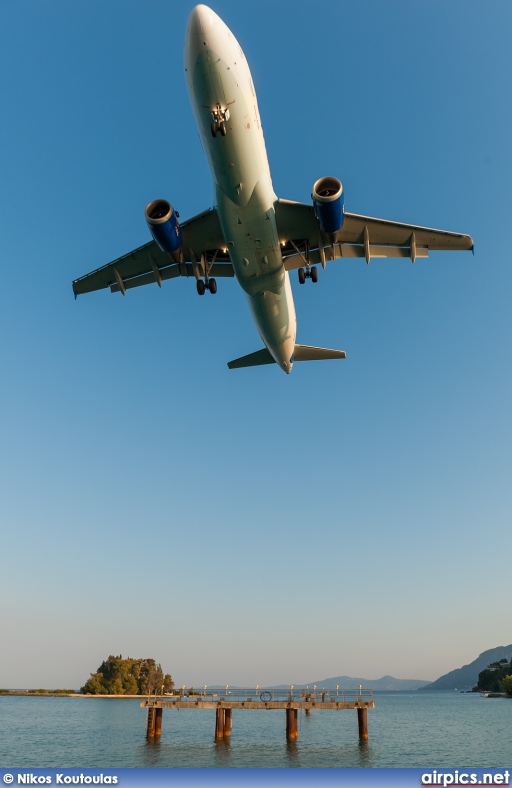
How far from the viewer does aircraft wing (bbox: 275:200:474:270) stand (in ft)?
81.0

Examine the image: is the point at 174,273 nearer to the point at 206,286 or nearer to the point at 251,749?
the point at 206,286

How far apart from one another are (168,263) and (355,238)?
354 inches

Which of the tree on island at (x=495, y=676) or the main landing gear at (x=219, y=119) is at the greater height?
the main landing gear at (x=219, y=119)

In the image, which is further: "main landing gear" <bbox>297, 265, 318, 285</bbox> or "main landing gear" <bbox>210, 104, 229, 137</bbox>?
"main landing gear" <bbox>297, 265, 318, 285</bbox>

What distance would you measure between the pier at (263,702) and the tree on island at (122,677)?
9512cm

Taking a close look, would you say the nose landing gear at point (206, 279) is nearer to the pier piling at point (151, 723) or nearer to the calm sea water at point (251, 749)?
the calm sea water at point (251, 749)

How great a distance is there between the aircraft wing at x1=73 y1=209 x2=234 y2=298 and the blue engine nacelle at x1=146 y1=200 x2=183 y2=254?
7.12 ft

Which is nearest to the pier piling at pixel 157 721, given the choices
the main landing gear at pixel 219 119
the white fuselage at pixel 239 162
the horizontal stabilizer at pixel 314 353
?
the horizontal stabilizer at pixel 314 353

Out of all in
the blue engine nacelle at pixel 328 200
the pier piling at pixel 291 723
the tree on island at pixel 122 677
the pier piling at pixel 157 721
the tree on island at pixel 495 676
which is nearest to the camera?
the blue engine nacelle at pixel 328 200

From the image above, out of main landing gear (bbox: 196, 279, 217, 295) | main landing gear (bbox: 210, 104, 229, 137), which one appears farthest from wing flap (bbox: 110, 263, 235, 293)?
main landing gear (bbox: 210, 104, 229, 137)

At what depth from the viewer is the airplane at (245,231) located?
18.5m

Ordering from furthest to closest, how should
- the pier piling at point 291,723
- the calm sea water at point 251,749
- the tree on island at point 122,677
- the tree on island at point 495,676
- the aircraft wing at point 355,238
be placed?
the tree on island at point 495,676, the tree on island at point 122,677, the pier piling at point 291,723, the calm sea water at point 251,749, the aircraft wing at point 355,238

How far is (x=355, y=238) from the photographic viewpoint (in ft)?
86.9

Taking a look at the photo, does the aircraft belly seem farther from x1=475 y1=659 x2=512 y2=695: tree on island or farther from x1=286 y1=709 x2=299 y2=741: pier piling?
x1=475 y1=659 x2=512 y2=695: tree on island
